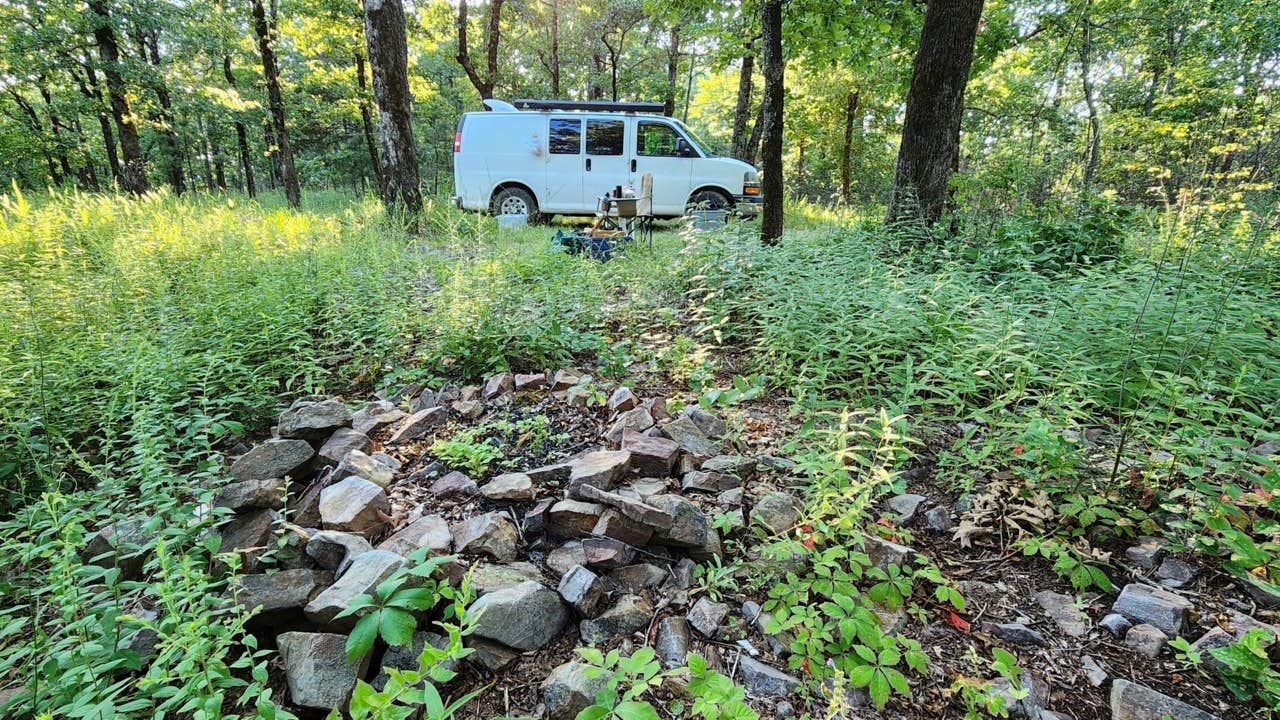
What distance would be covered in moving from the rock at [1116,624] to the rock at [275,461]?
300 cm

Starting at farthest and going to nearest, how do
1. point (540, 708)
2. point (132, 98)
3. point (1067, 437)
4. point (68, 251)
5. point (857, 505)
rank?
point (132, 98) → point (68, 251) → point (1067, 437) → point (857, 505) → point (540, 708)

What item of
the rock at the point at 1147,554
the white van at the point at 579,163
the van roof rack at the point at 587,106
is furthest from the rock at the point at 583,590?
the van roof rack at the point at 587,106

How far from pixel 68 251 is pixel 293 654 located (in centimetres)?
535

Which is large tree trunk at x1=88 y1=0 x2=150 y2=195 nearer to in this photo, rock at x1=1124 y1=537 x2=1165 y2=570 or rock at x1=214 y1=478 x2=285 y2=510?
rock at x1=214 y1=478 x2=285 y2=510

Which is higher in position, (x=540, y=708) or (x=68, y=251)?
(x=68, y=251)

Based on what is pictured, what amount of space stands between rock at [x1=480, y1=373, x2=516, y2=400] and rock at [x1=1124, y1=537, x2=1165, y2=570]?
273 centimetres

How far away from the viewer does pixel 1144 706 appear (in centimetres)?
134

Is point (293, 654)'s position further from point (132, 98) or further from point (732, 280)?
point (132, 98)

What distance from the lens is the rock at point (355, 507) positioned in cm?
191

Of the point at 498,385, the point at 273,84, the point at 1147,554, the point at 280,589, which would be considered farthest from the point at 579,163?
the point at 1147,554

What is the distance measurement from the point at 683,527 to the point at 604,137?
31.2ft

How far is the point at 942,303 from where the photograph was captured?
318 cm

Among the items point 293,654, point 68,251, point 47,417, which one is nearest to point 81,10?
point 68,251

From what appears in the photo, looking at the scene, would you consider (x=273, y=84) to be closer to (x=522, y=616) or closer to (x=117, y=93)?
(x=117, y=93)
